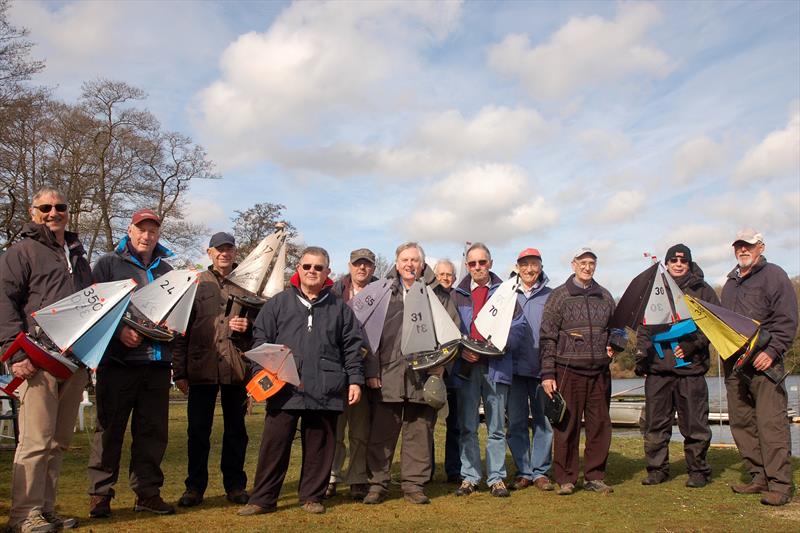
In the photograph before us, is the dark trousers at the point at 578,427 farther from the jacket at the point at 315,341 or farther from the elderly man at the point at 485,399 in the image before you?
the jacket at the point at 315,341

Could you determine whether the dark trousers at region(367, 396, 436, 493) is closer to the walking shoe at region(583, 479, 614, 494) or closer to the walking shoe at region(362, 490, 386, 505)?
the walking shoe at region(362, 490, 386, 505)

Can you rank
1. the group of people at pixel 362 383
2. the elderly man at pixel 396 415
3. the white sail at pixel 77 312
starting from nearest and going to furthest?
the white sail at pixel 77 312 → the group of people at pixel 362 383 → the elderly man at pixel 396 415

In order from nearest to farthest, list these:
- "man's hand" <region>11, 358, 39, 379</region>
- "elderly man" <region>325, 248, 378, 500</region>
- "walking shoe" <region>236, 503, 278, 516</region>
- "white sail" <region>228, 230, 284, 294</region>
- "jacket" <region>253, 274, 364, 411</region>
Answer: "man's hand" <region>11, 358, 39, 379</region> → "walking shoe" <region>236, 503, 278, 516</region> → "jacket" <region>253, 274, 364, 411</region> → "white sail" <region>228, 230, 284, 294</region> → "elderly man" <region>325, 248, 378, 500</region>

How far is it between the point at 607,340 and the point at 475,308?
1354 mm

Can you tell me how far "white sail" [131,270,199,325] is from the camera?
18.3 feet

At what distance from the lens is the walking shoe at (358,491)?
6.43m

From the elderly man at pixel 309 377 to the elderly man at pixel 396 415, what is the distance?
14.1 inches

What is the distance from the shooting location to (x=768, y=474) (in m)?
6.30

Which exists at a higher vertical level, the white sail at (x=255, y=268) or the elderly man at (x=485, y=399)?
the white sail at (x=255, y=268)

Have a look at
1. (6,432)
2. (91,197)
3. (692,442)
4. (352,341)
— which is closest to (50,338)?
(352,341)

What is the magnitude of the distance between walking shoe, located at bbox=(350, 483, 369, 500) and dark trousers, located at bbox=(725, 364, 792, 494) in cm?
356

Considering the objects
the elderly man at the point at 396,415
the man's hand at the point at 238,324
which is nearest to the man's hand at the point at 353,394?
the elderly man at the point at 396,415

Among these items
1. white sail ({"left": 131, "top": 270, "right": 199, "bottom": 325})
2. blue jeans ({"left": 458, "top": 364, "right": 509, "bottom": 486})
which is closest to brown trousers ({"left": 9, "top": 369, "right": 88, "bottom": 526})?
white sail ({"left": 131, "top": 270, "right": 199, "bottom": 325})

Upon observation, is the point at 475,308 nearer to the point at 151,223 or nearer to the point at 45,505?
the point at 151,223
